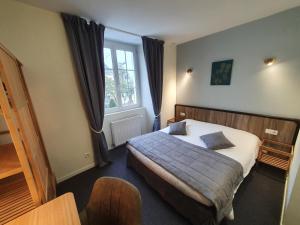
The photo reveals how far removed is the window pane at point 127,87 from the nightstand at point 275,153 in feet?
9.11

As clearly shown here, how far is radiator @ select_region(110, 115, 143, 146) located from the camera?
9.43 ft

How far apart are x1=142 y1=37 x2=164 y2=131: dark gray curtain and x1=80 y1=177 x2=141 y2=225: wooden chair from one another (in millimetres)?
2313

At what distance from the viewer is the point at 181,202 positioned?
1.45m

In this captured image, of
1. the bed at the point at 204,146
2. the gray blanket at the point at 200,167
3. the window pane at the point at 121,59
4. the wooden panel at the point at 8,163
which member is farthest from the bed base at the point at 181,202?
the window pane at the point at 121,59

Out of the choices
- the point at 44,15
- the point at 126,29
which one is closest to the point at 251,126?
the point at 126,29

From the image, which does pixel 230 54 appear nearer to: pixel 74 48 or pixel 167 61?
pixel 167 61

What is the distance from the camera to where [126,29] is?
2.36 metres

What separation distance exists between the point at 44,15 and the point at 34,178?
6.46 ft

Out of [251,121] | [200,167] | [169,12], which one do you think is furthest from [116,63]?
[251,121]

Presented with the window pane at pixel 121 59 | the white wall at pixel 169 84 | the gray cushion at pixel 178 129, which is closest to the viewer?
the gray cushion at pixel 178 129

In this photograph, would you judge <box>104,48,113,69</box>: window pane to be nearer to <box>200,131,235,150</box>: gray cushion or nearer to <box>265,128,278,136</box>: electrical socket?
<box>200,131,235,150</box>: gray cushion

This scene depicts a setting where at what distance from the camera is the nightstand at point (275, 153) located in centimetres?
200

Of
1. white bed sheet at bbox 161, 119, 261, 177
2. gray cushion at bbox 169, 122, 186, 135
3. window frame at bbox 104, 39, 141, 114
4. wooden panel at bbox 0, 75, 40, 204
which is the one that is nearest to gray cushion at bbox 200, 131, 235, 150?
white bed sheet at bbox 161, 119, 261, 177

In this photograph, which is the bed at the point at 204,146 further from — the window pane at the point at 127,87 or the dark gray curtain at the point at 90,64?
the window pane at the point at 127,87
